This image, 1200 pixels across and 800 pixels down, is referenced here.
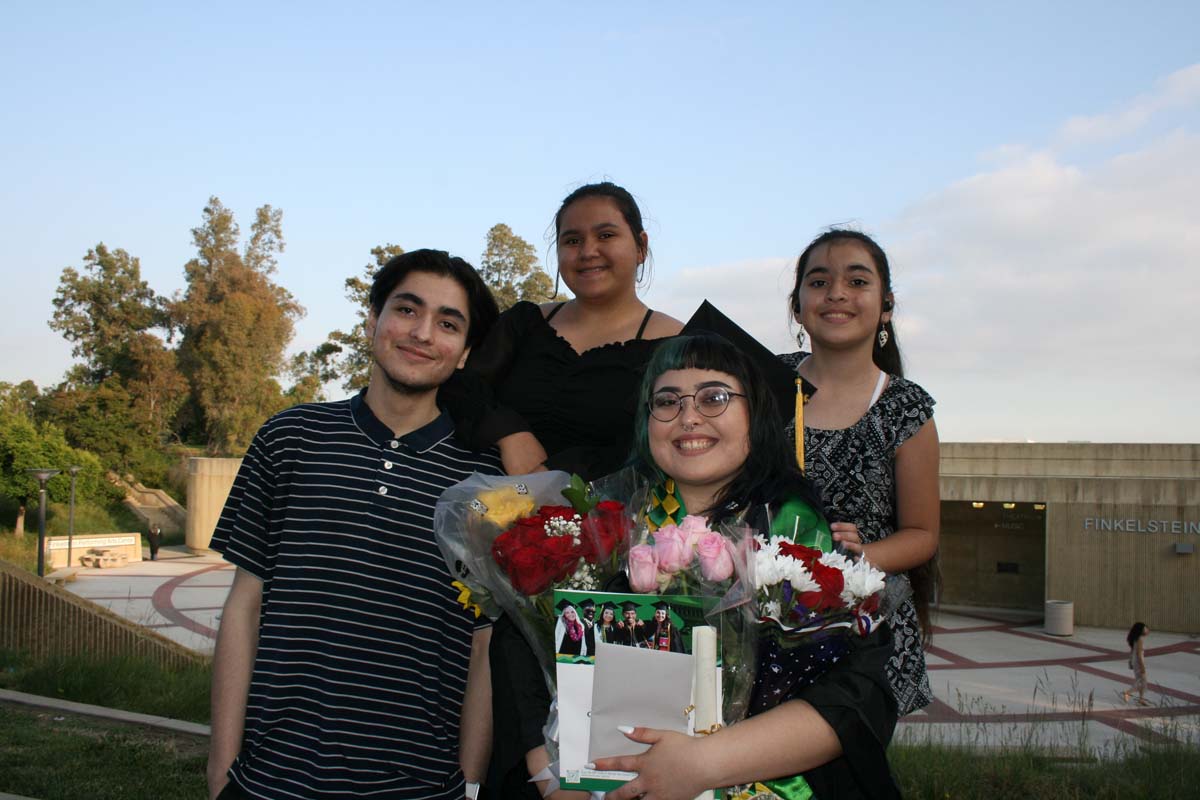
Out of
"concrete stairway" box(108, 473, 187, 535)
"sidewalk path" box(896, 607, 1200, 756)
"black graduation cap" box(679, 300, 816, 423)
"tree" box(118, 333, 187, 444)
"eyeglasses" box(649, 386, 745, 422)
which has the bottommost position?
"sidewalk path" box(896, 607, 1200, 756)

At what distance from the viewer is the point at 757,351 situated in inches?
101

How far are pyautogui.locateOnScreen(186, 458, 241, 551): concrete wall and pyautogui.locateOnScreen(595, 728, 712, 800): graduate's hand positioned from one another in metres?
33.8

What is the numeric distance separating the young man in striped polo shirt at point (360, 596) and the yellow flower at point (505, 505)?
420 millimetres

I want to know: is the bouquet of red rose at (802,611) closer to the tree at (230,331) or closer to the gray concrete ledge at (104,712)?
the gray concrete ledge at (104,712)

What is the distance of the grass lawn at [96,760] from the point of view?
5.79 metres

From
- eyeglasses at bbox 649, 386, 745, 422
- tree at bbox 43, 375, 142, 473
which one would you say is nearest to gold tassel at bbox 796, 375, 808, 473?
eyeglasses at bbox 649, 386, 745, 422

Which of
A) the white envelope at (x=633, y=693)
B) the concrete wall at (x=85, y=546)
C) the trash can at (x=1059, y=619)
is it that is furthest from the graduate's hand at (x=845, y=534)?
the concrete wall at (x=85, y=546)

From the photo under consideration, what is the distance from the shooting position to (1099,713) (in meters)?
12.6

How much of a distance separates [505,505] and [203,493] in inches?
1344

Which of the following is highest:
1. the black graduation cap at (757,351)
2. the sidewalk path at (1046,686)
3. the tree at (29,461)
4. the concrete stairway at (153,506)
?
the black graduation cap at (757,351)

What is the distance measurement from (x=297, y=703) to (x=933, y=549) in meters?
1.90

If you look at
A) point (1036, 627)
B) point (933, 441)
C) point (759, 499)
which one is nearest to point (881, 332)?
point (933, 441)

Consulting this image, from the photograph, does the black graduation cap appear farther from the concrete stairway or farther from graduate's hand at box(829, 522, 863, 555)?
the concrete stairway

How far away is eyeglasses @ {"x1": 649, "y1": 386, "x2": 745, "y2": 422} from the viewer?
7.30 feet
